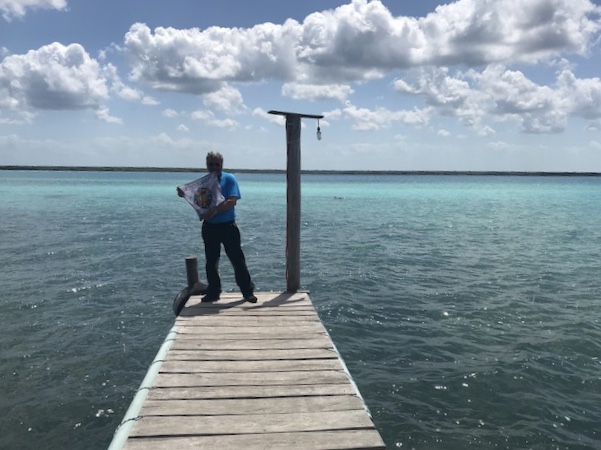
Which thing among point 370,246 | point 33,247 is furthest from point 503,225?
point 33,247

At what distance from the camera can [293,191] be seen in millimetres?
8992

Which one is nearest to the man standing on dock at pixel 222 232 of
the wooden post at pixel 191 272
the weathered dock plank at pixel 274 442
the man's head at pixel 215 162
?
the man's head at pixel 215 162

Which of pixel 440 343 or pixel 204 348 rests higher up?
pixel 204 348

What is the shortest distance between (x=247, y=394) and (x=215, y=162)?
411cm

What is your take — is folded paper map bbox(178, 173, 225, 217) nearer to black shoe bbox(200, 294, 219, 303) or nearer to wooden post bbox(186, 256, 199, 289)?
black shoe bbox(200, 294, 219, 303)

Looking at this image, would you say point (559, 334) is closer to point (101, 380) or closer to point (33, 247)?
point (101, 380)

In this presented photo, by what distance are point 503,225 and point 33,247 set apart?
28252 mm

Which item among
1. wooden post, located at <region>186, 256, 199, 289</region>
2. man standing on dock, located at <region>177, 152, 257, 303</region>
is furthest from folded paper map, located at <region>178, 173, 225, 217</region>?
wooden post, located at <region>186, 256, 199, 289</region>

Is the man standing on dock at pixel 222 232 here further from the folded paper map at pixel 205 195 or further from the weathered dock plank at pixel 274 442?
the weathered dock plank at pixel 274 442

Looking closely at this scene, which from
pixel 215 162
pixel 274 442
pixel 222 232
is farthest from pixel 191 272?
pixel 274 442

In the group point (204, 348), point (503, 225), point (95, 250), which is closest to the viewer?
point (204, 348)

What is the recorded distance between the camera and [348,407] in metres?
4.57

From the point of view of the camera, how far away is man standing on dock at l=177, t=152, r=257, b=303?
25.1 feet

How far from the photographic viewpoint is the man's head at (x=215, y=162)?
25.1 ft
